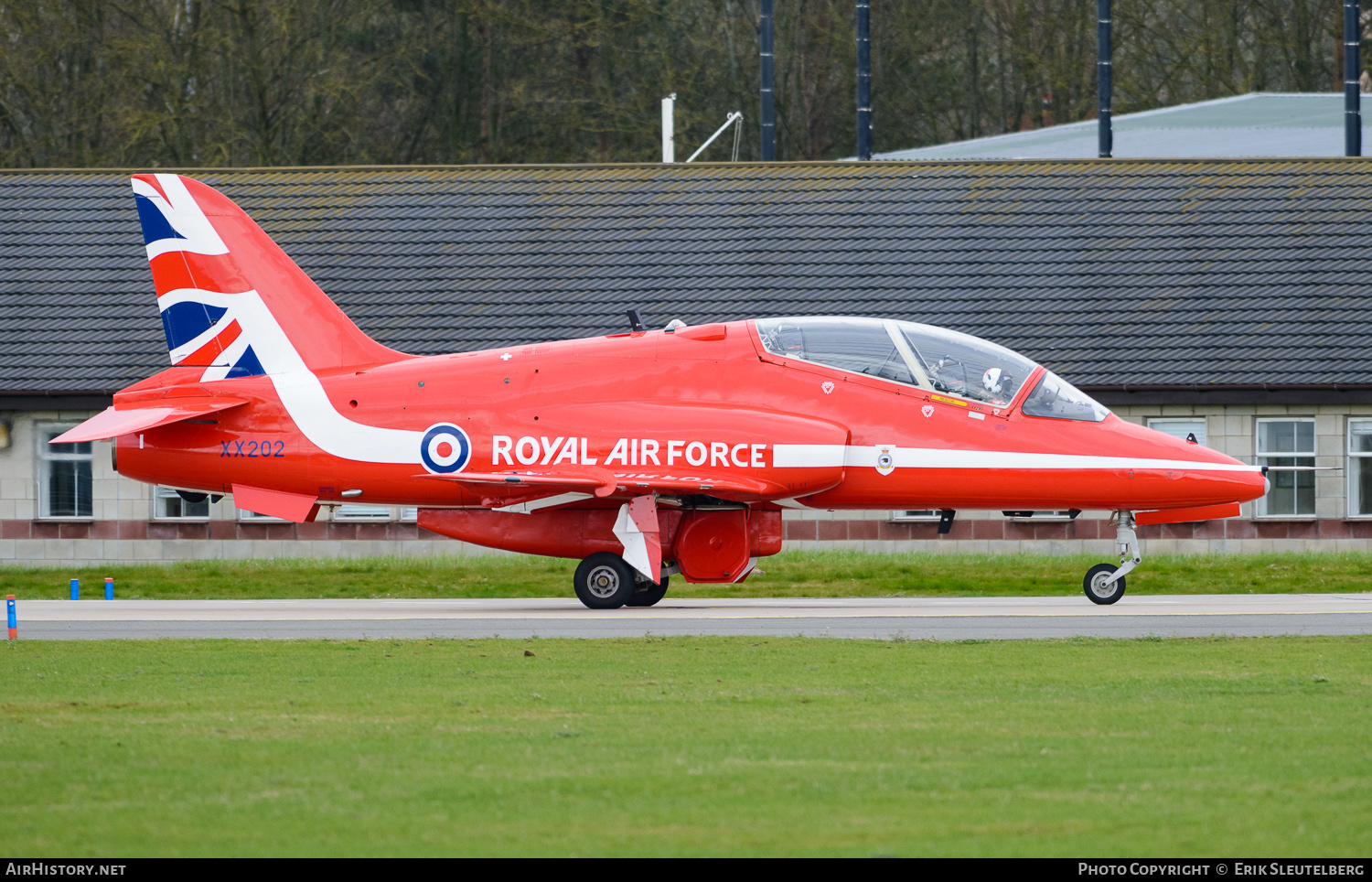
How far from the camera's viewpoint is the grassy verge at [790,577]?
72.3 feet

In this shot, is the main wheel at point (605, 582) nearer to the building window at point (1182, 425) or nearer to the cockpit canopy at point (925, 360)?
the cockpit canopy at point (925, 360)

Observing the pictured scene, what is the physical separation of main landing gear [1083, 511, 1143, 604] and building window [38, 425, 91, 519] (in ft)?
48.0

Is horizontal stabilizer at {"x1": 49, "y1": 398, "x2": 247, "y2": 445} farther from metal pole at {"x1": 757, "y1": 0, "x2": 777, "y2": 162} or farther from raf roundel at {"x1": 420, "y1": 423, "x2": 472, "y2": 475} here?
metal pole at {"x1": 757, "y1": 0, "x2": 777, "y2": 162}

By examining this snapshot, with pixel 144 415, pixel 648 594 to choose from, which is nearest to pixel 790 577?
pixel 648 594

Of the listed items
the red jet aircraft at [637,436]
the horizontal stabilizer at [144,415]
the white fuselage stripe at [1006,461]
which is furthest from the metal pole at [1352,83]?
the horizontal stabilizer at [144,415]

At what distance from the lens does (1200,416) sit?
25109 mm

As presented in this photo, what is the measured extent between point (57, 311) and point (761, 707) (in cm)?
1942

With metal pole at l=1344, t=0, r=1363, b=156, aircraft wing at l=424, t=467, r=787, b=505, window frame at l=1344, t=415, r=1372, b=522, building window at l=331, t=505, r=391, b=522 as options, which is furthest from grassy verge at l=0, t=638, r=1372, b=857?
metal pole at l=1344, t=0, r=1363, b=156

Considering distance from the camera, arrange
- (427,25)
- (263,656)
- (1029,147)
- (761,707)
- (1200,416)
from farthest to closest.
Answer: (427,25) → (1029,147) → (1200,416) → (263,656) → (761,707)

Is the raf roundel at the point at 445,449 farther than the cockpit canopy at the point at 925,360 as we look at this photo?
Yes

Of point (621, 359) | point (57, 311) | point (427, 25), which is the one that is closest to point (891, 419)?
point (621, 359)

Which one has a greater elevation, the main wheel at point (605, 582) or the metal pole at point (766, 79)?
the metal pole at point (766, 79)

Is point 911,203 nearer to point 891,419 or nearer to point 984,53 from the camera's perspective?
point 891,419

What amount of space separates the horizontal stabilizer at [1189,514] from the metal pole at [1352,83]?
1739 centimetres
